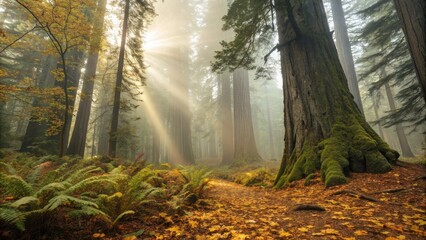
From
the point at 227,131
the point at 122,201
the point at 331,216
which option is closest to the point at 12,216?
the point at 122,201

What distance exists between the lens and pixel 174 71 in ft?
69.0

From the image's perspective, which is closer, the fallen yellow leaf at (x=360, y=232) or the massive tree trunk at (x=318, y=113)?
the fallen yellow leaf at (x=360, y=232)

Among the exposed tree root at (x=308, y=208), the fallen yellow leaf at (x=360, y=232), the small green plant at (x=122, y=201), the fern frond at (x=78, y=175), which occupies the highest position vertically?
the fern frond at (x=78, y=175)

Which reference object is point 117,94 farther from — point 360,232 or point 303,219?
point 360,232

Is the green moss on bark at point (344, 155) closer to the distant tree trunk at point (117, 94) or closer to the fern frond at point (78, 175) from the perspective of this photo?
the fern frond at point (78, 175)

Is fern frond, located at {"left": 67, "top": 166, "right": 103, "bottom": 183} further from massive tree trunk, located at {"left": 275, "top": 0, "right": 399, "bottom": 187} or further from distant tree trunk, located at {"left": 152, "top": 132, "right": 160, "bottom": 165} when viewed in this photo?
distant tree trunk, located at {"left": 152, "top": 132, "right": 160, "bottom": 165}

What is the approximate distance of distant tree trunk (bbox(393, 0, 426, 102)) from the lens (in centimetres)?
312

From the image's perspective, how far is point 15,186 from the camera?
2.43m

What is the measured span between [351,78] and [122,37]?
13930 mm

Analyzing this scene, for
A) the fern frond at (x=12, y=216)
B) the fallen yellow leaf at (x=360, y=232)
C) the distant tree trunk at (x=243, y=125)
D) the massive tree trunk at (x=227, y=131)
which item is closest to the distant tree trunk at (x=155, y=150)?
the massive tree trunk at (x=227, y=131)

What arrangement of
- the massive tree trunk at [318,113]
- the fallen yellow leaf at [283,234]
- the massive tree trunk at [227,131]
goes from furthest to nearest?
the massive tree trunk at [227,131]
the massive tree trunk at [318,113]
the fallen yellow leaf at [283,234]

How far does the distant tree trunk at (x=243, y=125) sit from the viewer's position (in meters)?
13.9

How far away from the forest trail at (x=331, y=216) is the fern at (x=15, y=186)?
1.59m

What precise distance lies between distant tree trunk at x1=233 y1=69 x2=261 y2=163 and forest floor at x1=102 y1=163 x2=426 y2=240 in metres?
9.50
